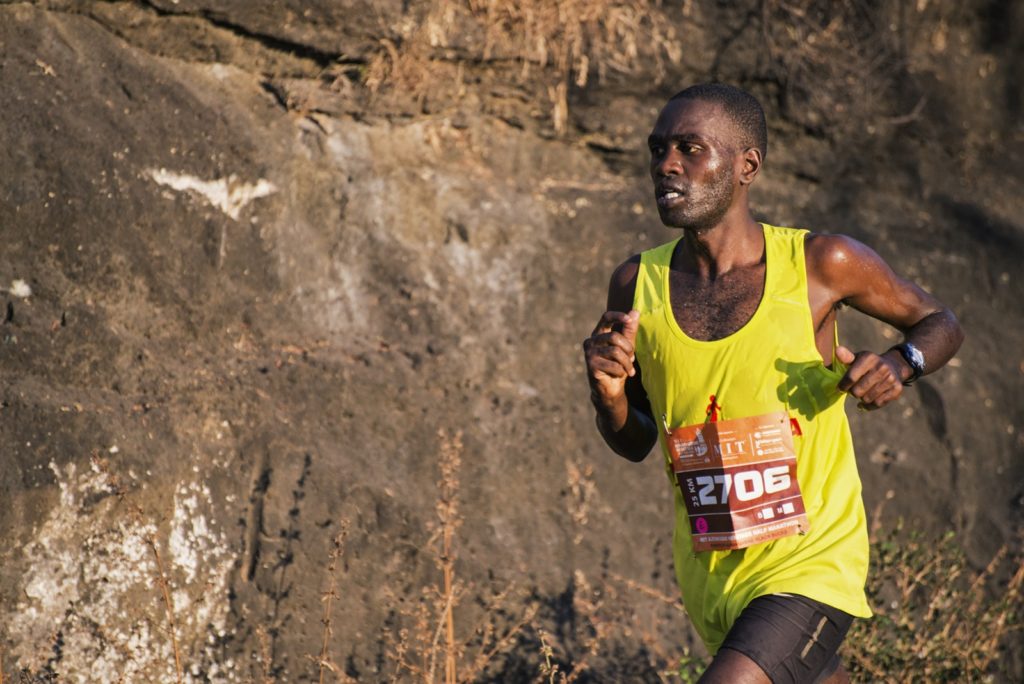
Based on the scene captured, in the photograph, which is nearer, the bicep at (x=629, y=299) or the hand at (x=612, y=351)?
the hand at (x=612, y=351)

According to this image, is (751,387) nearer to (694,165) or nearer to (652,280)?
(652,280)

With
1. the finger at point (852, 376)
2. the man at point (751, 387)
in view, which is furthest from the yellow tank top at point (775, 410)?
the finger at point (852, 376)

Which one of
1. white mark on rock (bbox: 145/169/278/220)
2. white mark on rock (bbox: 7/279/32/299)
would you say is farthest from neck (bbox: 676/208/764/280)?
white mark on rock (bbox: 7/279/32/299)

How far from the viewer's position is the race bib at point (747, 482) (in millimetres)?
3646

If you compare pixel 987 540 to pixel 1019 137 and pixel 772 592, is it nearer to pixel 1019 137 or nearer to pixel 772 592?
pixel 1019 137

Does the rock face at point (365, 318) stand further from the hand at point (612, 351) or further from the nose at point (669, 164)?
the nose at point (669, 164)

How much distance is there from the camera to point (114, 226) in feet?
18.4

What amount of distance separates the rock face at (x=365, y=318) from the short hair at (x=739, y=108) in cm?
213

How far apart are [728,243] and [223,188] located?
9.47 ft

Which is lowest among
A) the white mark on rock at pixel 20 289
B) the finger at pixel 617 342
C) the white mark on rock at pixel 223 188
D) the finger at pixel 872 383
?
the finger at pixel 872 383

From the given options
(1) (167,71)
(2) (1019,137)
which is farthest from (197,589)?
(2) (1019,137)

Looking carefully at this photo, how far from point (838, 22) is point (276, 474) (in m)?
4.38

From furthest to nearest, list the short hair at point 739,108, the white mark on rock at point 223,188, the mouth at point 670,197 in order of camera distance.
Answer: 1. the white mark on rock at point 223,188
2. the short hair at point 739,108
3. the mouth at point 670,197

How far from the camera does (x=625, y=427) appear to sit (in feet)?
13.0
